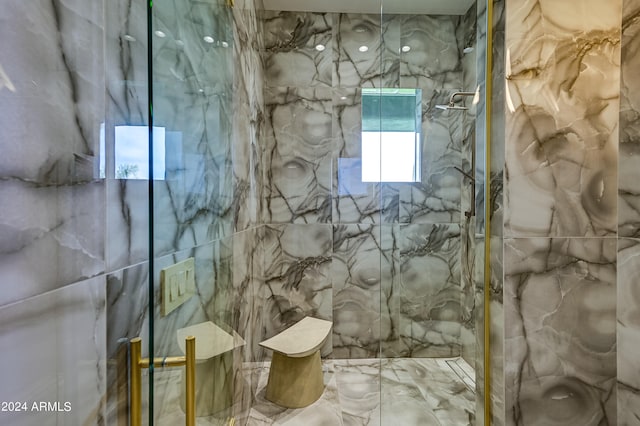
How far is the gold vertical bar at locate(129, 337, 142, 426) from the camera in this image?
2.13ft

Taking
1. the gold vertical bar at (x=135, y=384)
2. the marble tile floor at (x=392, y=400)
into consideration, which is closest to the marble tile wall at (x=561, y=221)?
the marble tile floor at (x=392, y=400)

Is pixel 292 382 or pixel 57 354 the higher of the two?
pixel 57 354

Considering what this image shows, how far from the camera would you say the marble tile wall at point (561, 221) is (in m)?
1.34

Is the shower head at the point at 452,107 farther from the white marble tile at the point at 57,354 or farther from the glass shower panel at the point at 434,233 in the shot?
the white marble tile at the point at 57,354

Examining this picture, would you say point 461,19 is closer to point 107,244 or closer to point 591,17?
point 591,17

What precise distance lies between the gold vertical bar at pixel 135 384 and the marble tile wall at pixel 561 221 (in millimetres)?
1319

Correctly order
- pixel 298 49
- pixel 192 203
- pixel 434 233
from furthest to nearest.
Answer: pixel 298 49 < pixel 434 233 < pixel 192 203

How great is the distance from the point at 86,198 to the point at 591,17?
1.85 metres

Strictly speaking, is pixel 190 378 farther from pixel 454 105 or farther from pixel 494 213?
pixel 454 105

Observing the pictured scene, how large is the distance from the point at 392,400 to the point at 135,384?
1620 millimetres

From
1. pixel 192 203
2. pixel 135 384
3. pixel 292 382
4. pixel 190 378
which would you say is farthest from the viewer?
pixel 292 382

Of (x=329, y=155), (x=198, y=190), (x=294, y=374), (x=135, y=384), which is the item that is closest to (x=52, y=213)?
(x=135, y=384)

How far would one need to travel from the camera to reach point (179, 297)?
2.89 feet

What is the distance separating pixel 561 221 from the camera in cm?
135
